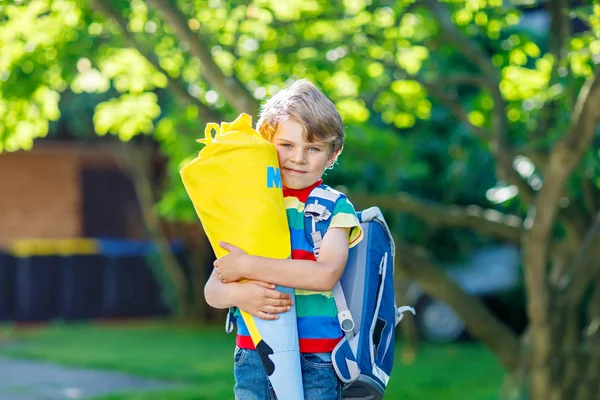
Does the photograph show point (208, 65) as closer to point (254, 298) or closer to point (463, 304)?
point (463, 304)

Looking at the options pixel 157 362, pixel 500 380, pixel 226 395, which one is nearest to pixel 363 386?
pixel 226 395

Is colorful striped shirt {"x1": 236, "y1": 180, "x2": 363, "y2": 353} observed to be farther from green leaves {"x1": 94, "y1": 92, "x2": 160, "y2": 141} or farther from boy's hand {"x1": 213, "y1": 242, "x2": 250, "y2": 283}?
green leaves {"x1": 94, "y1": 92, "x2": 160, "y2": 141}

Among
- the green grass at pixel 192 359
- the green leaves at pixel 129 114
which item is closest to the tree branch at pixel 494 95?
the green leaves at pixel 129 114

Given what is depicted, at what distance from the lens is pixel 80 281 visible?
18.2 meters

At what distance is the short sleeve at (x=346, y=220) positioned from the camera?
3.34 meters

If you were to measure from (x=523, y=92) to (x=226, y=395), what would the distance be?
12.3ft

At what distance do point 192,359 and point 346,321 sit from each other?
384 inches

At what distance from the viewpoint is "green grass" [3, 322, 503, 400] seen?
33.8 ft

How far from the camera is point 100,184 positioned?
2138 centimetres

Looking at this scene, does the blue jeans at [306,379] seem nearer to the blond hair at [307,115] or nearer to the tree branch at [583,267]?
the blond hair at [307,115]

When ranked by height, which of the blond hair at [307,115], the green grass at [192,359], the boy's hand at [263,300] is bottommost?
the green grass at [192,359]

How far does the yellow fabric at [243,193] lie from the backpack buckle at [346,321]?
0.82 feet

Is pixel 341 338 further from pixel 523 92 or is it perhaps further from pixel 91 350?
pixel 91 350

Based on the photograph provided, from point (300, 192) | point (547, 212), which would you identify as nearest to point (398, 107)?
point (547, 212)
